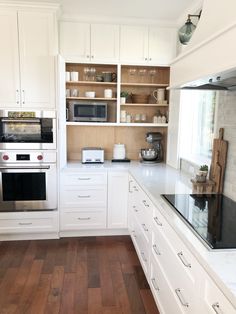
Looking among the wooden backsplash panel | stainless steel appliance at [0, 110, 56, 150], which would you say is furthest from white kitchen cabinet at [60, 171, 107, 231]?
the wooden backsplash panel

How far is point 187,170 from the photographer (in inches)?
116

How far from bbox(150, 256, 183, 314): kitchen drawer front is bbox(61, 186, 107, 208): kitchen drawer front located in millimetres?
1259

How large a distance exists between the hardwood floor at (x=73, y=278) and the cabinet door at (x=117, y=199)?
223 mm

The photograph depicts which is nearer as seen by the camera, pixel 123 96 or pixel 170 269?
pixel 170 269

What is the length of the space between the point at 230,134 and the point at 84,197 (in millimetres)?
1776

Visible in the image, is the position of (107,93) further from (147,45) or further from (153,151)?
(153,151)

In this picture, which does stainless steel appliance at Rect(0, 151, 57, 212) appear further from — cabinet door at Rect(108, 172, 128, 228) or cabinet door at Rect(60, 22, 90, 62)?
cabinet door at Rect(60, 22, 90, 62)

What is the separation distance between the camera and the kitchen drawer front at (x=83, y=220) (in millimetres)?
3168

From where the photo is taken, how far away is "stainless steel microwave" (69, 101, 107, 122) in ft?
10.9

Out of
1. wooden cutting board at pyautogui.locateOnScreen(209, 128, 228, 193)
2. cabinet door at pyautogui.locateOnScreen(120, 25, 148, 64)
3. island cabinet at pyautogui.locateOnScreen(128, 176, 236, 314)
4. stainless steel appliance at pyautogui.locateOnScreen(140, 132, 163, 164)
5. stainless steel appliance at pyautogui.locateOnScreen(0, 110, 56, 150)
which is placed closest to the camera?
island cabinet at pyautogui.locateOnScreen(128, 176, 236, 314)

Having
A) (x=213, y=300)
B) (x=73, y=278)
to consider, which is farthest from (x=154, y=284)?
(x=213, y=300)

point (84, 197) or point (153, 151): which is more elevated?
point (153, 151)

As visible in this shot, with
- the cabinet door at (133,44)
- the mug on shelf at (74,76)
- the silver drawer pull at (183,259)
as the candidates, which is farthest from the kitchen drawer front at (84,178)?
the silver drawer pull at (183,259)

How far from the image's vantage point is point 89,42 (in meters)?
3.18
